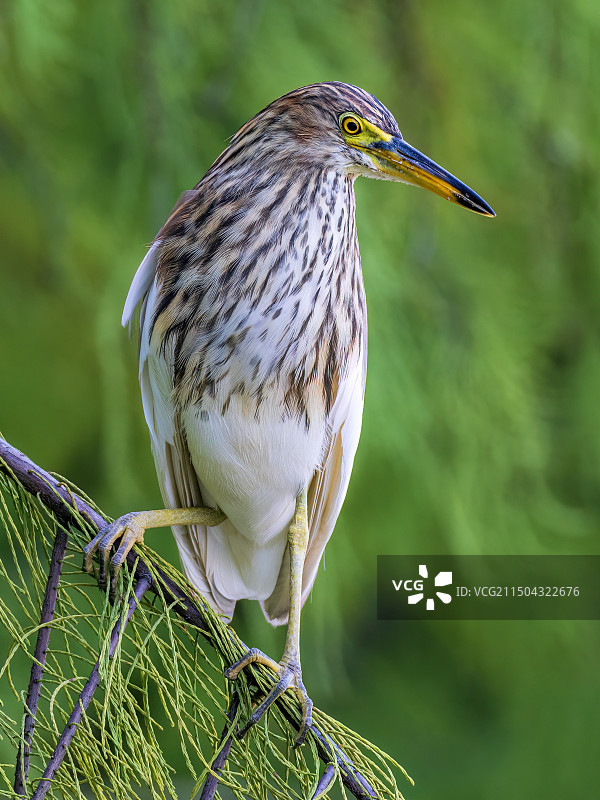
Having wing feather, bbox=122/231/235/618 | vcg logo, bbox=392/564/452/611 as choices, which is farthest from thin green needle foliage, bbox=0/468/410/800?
vcg logo, bbox=392/564/452/611

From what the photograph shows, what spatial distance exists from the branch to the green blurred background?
48 centimetres

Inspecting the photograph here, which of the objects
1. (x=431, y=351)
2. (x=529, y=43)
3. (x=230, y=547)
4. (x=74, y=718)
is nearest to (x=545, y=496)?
(x=431, y=351)

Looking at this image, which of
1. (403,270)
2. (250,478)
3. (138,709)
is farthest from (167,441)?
(403,270)

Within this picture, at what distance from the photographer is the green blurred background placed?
109 centimetres

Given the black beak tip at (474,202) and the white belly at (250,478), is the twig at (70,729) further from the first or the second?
the black beak tip at (474,202)

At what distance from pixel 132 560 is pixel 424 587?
2.54 ft

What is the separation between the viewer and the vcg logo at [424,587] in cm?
125

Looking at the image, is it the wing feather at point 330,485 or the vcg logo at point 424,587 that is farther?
the vcg logo at point 424,587

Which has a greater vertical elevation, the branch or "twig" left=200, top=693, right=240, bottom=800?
the branch

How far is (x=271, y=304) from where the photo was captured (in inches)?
27.1

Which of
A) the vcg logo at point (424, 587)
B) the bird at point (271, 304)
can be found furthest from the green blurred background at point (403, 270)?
the bird at point (271, 304)

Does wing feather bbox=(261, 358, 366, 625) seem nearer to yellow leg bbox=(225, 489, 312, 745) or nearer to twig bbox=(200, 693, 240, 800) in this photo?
yellow leg bbox=(225, 489, 312, 745)

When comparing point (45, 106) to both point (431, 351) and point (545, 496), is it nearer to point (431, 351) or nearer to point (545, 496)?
point (431, 351)

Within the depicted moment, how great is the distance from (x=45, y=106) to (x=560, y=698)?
1190 mm
